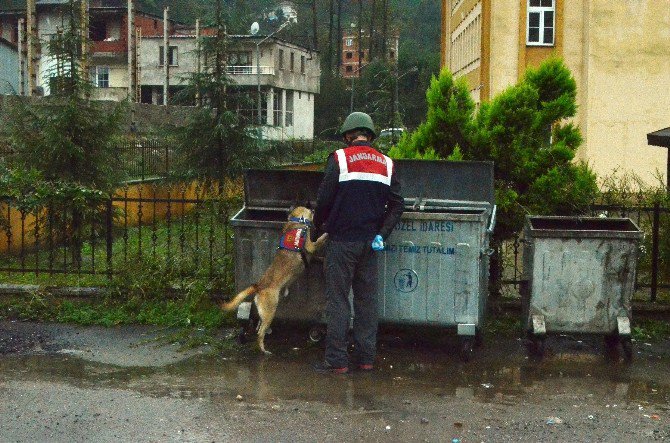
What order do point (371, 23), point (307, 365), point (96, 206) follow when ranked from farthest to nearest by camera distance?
point (371, 23) → point (96, 206) → point (307, 365)

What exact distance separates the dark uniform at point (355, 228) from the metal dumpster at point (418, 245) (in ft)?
1.53

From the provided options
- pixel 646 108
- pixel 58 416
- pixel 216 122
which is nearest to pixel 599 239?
pixel 58 416

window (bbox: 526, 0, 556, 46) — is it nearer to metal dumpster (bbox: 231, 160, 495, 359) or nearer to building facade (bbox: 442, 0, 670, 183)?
building facade (bbox: 442, 0, 670, 183)

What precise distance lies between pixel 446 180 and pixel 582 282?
1.71 metres

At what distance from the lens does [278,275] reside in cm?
853

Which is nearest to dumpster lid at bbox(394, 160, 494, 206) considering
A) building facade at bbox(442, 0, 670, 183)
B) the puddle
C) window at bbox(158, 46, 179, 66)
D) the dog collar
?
the dog collar

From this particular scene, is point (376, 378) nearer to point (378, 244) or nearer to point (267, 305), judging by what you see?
point (378, 244)

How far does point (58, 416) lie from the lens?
6.77 metres

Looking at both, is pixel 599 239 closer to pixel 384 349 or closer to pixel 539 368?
pixel 539 368

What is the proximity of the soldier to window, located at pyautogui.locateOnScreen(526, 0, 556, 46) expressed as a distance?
89.7 feet

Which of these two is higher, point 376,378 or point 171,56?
point 171,56

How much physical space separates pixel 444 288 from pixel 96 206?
17.8 ft

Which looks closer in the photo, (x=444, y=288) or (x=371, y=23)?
(x=444, y=288)

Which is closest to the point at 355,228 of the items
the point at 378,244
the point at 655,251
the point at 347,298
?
the point at 378,244
